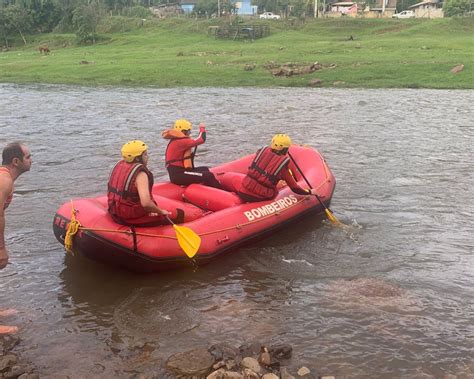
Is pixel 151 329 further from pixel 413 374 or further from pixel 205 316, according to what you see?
pixel 413 374

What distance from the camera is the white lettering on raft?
7.59 m

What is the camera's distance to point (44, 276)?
660 centimetres

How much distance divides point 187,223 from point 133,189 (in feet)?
3.66

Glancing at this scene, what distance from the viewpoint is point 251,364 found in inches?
187

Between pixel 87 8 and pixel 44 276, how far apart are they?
175 feet

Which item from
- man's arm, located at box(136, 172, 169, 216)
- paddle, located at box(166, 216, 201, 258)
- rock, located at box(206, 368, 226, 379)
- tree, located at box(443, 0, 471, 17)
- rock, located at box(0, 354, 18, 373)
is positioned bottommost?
rock, located at box(206, 368, 226, 379)

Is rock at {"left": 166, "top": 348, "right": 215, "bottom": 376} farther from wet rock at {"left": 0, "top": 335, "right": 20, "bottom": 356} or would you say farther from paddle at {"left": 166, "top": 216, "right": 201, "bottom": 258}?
paddle at {"left": 166, "top": 216, "right": 201, "bottom": 258}

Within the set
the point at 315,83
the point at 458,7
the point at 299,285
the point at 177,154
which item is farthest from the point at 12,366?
the point at 458,7

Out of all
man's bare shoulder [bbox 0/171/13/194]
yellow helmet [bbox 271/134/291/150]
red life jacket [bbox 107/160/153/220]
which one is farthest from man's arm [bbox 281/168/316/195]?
man's bare shoulder [bbox 0/171/13/194]

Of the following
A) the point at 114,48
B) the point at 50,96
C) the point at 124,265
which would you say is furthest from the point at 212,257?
the point at 114,48

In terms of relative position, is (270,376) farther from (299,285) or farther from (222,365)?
(299,285)

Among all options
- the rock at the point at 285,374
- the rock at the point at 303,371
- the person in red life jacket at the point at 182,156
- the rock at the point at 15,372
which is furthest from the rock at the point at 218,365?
the person in red life jacket at the point at 182,156

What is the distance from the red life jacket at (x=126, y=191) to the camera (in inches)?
242

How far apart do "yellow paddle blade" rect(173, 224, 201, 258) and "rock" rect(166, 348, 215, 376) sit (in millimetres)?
1743
